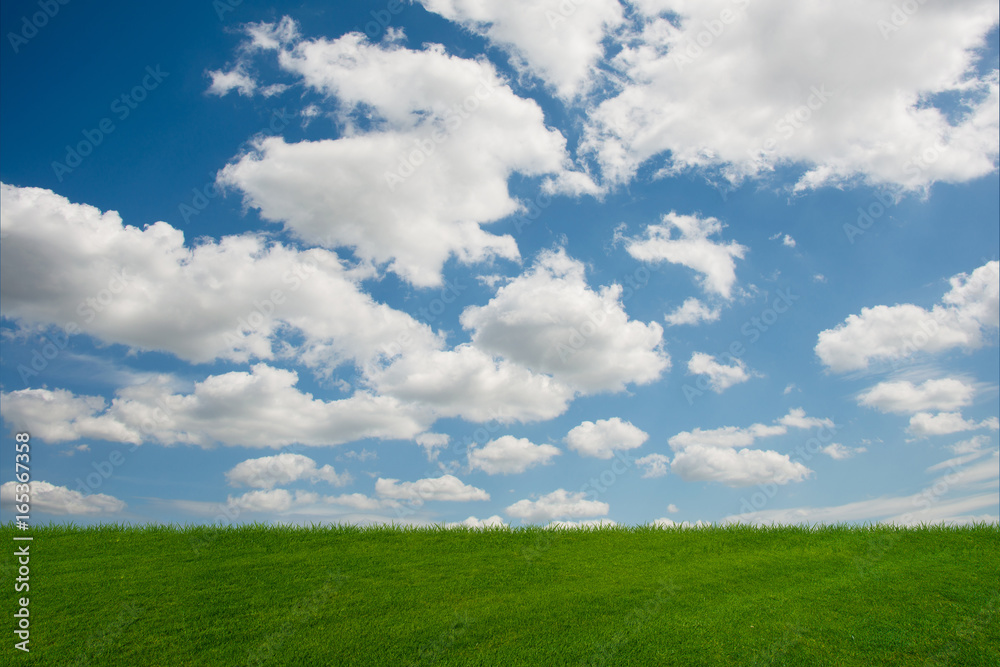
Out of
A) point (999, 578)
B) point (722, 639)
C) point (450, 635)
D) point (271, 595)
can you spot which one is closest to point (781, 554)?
point (999, 578)

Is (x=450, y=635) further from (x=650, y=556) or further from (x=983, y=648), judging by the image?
(x=983, y=648)

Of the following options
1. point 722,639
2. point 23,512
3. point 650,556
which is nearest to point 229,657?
point 23,512

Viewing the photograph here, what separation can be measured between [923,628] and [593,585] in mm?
6730

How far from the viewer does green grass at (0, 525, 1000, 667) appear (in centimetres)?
1152

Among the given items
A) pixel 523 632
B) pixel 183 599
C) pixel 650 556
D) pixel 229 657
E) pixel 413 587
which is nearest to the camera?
pixel 229 657

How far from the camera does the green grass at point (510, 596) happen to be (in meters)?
11.5

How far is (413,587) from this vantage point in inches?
560

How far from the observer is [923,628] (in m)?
12.3

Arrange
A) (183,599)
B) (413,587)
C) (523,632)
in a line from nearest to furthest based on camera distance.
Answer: (523,632) → (183,599) → (413,587)

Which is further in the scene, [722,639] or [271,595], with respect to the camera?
[271,595]

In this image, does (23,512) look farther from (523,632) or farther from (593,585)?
(593,585)

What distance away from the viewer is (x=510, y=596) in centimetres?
1384

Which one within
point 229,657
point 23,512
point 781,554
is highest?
point 23,512

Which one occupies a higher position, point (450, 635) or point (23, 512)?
point (23, 512)
